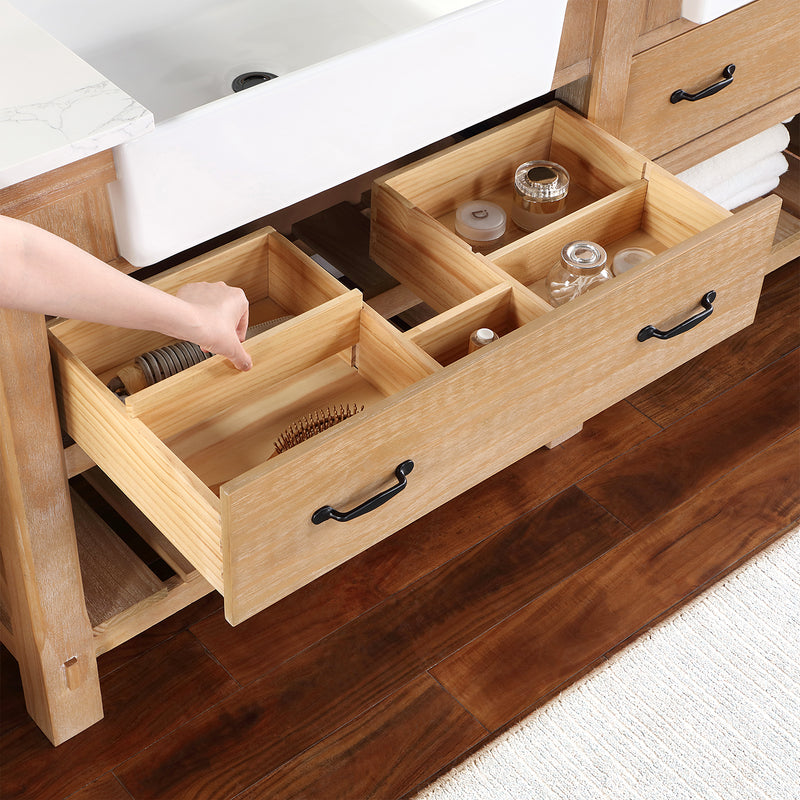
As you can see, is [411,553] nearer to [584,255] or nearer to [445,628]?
[445,628]

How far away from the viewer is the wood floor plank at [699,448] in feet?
5.49

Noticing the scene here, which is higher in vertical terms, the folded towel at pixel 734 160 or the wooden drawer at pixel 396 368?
the wooden drawer at pixel 396 368

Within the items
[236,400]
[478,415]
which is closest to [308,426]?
[236,400]

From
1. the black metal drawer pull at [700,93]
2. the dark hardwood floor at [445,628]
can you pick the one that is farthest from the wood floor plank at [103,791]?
the black metal drawer pull at [700,93]

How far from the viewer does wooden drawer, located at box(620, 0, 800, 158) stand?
1376 millimetres

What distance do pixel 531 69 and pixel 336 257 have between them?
44 centimetres

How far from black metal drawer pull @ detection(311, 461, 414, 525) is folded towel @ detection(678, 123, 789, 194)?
91cm

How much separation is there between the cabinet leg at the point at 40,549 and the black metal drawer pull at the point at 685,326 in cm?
60

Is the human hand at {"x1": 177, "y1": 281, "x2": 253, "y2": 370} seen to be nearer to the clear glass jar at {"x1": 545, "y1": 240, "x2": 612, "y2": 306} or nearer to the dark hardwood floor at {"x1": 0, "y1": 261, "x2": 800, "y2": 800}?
the clear glass jar at {"x1": 545, "y1": 240, "x2": 612, "y2": 306}

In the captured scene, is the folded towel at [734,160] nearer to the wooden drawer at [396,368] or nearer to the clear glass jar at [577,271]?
Result: the wooden drawer at [396,368]

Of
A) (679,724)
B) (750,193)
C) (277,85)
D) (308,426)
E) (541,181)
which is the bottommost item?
(679,724)

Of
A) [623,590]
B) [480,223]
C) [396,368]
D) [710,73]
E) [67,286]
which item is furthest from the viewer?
[623,590]

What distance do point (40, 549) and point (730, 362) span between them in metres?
1.24

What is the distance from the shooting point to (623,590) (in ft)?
5.08
